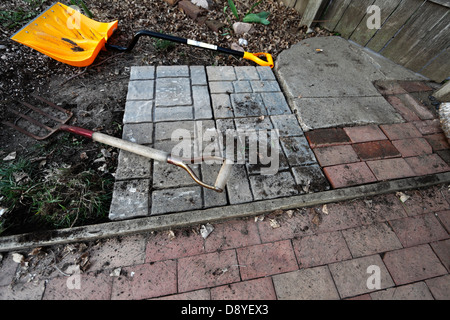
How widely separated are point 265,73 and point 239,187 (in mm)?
1662

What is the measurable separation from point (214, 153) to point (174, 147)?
0.38 metres

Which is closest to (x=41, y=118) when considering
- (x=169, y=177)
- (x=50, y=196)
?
(x=50, y=196)

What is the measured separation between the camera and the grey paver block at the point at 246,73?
267 cm

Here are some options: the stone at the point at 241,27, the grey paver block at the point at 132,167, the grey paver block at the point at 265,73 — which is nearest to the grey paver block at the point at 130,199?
the grey paver block at the point at 132,167

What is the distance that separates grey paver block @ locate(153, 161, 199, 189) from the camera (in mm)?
1812

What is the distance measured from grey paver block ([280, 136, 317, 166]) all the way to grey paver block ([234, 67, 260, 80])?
38.4 inches

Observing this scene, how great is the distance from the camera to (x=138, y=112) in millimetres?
2213

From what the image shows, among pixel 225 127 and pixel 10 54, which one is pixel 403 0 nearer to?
pixel 225 127

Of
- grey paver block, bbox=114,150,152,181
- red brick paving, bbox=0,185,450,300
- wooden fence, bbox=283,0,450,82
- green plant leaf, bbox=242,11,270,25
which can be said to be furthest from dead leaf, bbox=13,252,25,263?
wooden fence, bbox=283,0,450,82

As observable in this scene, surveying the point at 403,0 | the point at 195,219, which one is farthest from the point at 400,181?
the point at 403,0

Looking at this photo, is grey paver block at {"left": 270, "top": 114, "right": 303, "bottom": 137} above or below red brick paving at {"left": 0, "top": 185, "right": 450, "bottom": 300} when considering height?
above

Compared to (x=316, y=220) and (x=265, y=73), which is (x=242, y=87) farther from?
(x=316, y=220)

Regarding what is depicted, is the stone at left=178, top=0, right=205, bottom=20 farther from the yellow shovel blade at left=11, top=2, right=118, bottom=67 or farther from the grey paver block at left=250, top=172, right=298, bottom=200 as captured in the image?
the grey paver block at left=250, top=172, right=298, bottom=200
